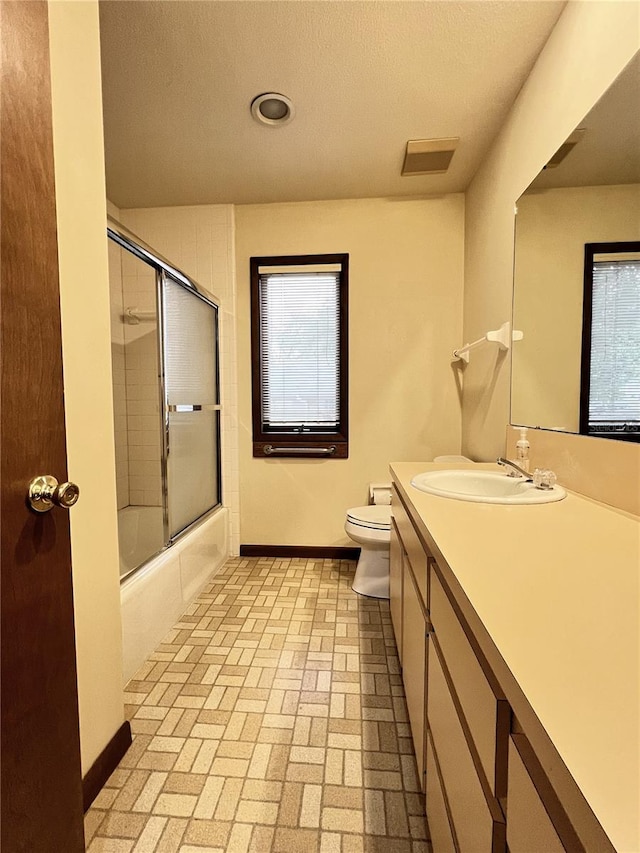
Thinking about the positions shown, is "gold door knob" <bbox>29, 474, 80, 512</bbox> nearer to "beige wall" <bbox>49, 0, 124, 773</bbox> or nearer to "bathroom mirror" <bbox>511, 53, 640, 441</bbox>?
"beige wall" <bbox>49, 0, 124, 773</bbox>

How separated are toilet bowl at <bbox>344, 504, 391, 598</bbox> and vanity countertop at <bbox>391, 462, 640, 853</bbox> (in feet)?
3.87

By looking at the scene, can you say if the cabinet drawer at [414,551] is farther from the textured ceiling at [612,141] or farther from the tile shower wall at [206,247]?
the tile shower wall at [206,247]

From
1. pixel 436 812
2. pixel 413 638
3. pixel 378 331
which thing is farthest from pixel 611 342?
pixel 378 331

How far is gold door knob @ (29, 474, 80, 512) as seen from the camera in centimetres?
69

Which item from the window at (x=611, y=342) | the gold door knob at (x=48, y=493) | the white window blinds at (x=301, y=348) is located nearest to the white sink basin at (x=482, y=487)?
the window at (x=611, y=342)

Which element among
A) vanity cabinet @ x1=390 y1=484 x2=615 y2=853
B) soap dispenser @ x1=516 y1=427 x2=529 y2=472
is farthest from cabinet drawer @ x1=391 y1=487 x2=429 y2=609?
soap dispenser @ x1=516 y1=427 x2=529 y2=472

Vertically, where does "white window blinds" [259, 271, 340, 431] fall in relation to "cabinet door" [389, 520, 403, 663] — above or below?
above

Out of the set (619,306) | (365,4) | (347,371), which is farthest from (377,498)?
(365,4)

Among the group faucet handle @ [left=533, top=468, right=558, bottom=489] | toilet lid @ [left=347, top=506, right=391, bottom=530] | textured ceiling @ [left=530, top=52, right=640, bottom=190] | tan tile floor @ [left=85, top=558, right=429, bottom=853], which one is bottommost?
tan tile floor @ [left=85, top=558, right=429, bottom=853]

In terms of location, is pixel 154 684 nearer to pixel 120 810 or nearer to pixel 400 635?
pixel 120 810

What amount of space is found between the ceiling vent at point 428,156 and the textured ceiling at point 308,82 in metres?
0.05

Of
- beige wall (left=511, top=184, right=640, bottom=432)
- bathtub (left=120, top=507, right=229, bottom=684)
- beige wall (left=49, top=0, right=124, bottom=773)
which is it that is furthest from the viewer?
bathtub (left=120, top=507, right=229, bottom=684)

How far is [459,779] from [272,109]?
2466 millimetres

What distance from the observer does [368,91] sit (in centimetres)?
176
